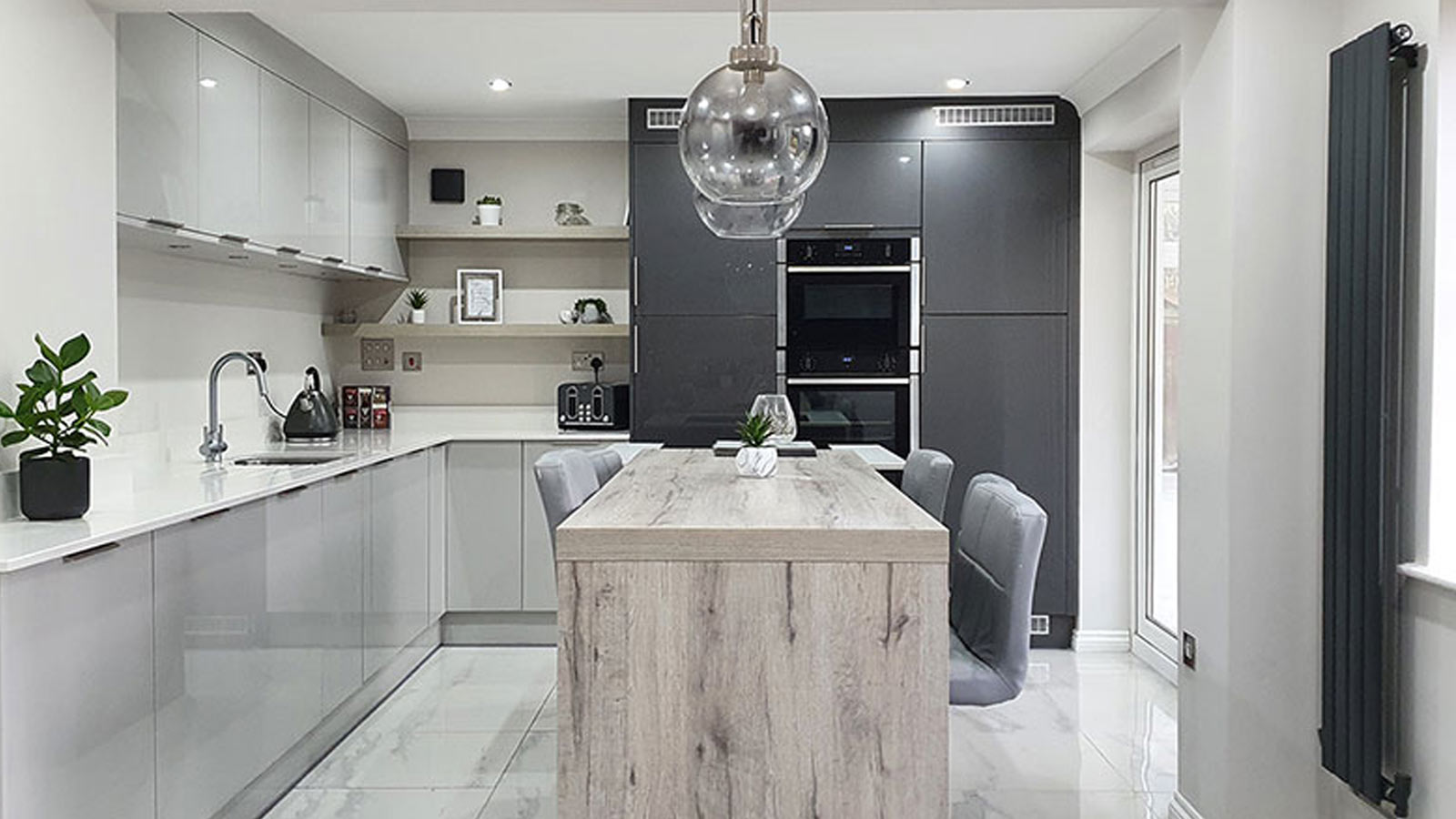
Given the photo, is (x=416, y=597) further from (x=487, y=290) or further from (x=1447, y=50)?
(x=1447, y=50)

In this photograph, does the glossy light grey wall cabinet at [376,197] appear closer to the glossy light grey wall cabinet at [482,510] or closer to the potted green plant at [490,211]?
the potted green plant at [490,211]

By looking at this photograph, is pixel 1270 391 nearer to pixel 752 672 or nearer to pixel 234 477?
pixel 752 672

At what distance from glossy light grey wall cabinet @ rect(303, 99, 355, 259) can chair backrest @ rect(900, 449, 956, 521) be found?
241cm

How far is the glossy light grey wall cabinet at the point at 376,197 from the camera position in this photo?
16.6ft

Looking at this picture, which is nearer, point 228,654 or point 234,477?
point 228,654

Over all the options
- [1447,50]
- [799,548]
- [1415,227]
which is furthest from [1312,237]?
[799,548]

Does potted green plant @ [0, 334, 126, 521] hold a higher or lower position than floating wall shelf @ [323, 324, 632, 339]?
lower

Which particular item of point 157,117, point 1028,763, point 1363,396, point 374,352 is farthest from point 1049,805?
point 374,352

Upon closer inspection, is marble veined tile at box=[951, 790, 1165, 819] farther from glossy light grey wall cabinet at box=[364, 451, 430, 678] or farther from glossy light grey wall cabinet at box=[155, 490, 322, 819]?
glossy light grey wall cabinet at box=[364, 451, 430, 678]

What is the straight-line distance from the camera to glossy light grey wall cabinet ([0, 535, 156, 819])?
2.23m

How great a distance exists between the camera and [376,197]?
5355mm

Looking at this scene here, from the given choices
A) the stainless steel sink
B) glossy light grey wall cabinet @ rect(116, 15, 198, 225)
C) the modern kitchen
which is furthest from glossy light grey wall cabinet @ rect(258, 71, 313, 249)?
the stainless steel sink

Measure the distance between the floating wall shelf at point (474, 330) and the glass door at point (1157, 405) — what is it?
236cm

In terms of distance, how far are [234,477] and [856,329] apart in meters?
2.80
